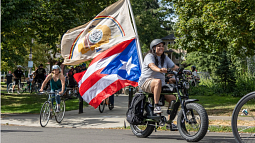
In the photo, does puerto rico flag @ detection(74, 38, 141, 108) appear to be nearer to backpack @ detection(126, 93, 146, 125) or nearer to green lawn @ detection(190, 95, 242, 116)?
backpack @ detection(126, 93, 146, 125)

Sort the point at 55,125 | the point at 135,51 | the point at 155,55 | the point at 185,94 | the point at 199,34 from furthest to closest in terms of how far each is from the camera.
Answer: the point at 199,34
the point at 55,125
the point at 135,51
the point at 155,55
the point at 185,94

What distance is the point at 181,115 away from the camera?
19.0ft

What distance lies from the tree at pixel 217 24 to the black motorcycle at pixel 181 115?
22.6ft

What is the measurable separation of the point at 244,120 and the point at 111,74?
4.58m

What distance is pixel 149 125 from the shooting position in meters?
6.50

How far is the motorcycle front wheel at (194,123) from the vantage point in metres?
5.28

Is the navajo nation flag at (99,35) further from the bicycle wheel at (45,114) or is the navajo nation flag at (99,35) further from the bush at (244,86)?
the bush at (244,86)

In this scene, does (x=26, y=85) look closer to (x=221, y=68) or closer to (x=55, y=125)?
(x=221, y=68)

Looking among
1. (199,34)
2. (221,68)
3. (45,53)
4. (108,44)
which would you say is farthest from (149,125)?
(45,53)

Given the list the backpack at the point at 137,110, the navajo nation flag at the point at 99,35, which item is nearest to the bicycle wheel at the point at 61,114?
the navajo nation flag at the point at 99,35

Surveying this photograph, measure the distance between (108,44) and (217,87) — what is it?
47.8ft

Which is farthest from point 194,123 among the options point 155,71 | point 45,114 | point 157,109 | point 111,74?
point 45,114

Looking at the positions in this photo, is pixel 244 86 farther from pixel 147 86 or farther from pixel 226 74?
pixel 147 86

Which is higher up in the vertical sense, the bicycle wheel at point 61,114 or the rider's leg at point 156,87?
the rider's leg at point 156,87
